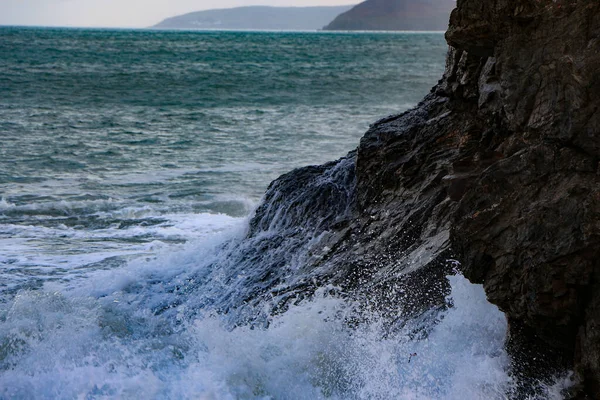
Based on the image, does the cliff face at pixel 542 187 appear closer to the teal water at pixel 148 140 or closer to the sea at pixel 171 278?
the sea at pixel 171 278

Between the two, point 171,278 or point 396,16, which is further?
point 396,16

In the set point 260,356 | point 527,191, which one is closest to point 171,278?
point 260,356

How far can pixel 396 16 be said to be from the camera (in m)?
152

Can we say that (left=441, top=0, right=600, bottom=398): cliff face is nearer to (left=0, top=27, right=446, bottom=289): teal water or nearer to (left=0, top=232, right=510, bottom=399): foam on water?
(left=0, top=232, right=510, bottom=399): foam on water

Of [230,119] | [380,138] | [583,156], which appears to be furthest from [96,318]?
[230,119]

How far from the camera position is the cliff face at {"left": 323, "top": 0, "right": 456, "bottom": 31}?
150500 millimetres

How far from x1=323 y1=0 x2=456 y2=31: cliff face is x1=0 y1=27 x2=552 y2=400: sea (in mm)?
133243

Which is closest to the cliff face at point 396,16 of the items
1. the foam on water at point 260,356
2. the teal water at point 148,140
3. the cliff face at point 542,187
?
the teal water at point 148,140

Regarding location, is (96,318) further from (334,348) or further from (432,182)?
(432,182)

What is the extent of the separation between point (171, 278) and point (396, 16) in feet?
493

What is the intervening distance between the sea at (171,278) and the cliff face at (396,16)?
13324cm

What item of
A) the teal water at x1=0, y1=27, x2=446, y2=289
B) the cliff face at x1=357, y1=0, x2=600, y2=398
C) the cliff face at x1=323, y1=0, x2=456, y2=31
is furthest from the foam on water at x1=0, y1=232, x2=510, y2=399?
the cliff face at x1=323, y1=0, x2=456, y2=31

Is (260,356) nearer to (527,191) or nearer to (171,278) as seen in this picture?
(527,191)

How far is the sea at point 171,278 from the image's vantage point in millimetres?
4648
